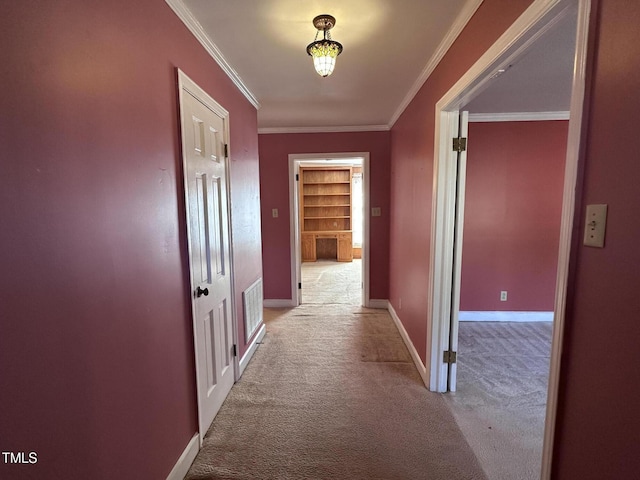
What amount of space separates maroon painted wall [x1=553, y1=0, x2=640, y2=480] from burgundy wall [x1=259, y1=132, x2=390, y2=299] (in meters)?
3.05

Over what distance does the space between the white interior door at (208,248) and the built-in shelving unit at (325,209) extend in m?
4.96

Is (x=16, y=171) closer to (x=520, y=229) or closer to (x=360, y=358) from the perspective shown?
(x=360, y=358)

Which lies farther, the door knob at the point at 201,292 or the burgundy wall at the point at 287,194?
the burgundy wall at the point at 287,194

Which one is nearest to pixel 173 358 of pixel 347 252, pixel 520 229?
pixel 520 229

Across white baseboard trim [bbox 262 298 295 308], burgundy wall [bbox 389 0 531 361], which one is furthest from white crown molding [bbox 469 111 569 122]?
white baseboard trim [bbox 262 298 295 308]

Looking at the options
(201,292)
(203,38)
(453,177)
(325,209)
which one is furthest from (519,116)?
(325,209)

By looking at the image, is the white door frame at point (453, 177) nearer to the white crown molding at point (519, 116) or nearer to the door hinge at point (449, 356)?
the door hinge at point (449, 356)

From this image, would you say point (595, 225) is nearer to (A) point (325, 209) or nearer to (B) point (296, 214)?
(B) point (296, 214)

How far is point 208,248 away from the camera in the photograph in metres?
1.82

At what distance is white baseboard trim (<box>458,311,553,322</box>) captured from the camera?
11.2 ft

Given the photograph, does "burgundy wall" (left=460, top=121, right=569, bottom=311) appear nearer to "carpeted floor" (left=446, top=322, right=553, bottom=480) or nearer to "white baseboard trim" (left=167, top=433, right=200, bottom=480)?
"carpeted floor" (left=446, top=322, right=553, bottom=480)

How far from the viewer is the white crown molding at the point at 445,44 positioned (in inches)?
58.0

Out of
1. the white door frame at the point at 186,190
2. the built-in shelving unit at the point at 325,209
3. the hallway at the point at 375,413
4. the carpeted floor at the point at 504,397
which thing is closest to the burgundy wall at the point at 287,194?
the hallway at the point at 375,413

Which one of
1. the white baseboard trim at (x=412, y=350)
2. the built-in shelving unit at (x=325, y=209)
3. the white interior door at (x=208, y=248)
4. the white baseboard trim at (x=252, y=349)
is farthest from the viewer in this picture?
the built-in shelving unit at (x=325, y=209)
